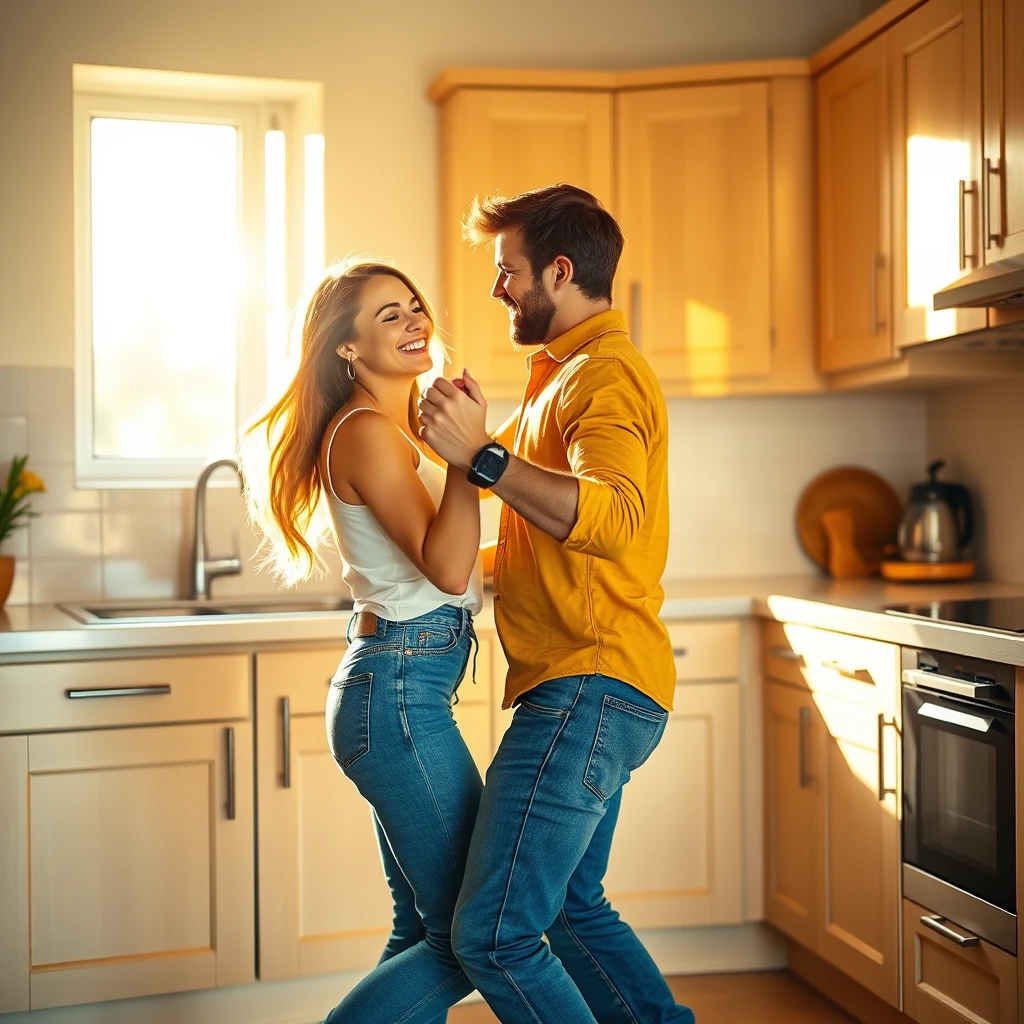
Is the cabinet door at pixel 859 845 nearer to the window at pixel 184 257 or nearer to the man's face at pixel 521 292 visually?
the man's face at pixel 521 292

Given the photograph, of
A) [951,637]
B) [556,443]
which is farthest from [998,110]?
[556,443]

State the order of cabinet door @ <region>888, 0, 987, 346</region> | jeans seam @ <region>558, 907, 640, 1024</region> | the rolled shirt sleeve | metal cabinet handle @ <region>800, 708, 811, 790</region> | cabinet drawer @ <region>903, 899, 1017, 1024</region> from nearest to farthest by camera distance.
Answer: the rolled shirt sleeve → jeans seam @ <region>558, 907, 640, 1024</region> → cabinet drawer @ <region>903, 899, 1017, 1024</region> → cabinet door @ <region>888, 0, 987, 346</region> → metal cabinet handle @ <region>800, 708, 811, 790</region>

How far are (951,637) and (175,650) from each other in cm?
156

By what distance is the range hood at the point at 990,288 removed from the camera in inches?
87.1

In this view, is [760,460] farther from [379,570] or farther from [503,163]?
[379,570]

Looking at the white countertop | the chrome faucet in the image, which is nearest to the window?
the chrome faucet

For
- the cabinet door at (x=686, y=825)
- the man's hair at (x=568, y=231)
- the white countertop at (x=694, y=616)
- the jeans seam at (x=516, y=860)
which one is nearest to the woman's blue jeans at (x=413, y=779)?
the jeans seam at (x=516, y=860)

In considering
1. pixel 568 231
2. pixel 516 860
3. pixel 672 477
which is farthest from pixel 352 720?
pixel 672 477

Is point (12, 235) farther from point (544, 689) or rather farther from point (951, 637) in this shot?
point (951, 637)

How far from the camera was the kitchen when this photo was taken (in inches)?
101

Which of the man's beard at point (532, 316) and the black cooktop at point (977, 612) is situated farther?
the black cooktop at point (977, 612)

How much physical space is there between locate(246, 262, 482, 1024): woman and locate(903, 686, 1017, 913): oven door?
3.10 feet

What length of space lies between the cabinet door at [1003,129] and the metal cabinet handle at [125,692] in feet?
6.38

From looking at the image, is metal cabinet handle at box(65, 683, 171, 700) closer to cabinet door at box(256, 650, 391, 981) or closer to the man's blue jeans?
cabinet door at box(256, 650, 391, 981)
